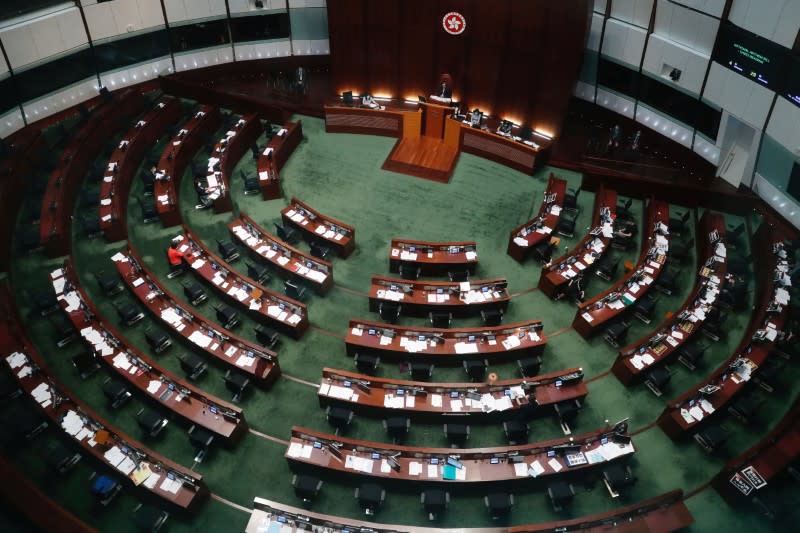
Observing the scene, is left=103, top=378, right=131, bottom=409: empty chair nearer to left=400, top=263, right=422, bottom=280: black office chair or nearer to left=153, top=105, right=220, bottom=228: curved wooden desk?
left=153, top=105, right=220, bottom=228: curved wooden desk

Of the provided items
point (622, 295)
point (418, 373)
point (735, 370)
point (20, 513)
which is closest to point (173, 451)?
point (20, 513)

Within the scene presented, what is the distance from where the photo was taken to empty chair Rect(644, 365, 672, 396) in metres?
10.3

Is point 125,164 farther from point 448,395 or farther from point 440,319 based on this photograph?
point 448,395

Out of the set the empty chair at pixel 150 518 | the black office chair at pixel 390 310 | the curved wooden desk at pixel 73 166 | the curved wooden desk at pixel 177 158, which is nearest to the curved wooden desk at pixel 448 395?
the black office chair at pixel 390 310

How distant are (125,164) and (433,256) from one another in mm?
7757

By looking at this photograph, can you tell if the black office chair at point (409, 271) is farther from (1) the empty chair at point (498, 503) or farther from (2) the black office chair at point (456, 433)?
(1) the empty chair at point (498, 503)

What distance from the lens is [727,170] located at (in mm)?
14305

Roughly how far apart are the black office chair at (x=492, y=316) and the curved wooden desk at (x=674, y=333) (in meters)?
2.25

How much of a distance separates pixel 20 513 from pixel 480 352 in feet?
24.0

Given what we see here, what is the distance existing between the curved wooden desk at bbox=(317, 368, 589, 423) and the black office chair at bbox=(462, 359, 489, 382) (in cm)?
58

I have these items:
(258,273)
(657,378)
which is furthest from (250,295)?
(657,378)

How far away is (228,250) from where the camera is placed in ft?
41.9

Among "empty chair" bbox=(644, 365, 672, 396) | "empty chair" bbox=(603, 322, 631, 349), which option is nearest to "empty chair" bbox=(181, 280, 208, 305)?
"empty chair" bbox=(603, 322, 631, 349)

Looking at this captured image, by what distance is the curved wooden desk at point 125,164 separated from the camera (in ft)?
42.8
